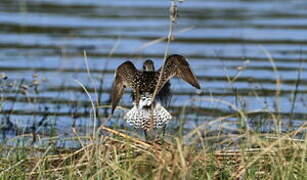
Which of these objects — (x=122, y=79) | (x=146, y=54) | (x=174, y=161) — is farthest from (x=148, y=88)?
(x=146, y=54)

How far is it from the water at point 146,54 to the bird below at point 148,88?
2.69 ft

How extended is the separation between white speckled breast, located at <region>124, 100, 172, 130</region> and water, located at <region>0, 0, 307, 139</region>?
1.11m

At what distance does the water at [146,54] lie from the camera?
1075 centimetres

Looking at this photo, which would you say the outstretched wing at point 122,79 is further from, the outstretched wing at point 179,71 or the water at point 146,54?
the water at point 146,54

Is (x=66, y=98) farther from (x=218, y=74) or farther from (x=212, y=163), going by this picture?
(x=212, y=163)

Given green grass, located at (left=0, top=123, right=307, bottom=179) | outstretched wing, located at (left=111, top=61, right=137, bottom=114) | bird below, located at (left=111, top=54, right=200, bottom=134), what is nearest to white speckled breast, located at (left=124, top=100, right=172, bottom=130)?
bird below, located at (left=111, top=54, right=200, bottom=134)

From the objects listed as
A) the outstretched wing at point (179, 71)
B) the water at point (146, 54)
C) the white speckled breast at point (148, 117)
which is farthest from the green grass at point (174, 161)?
the water at point (146, 54)

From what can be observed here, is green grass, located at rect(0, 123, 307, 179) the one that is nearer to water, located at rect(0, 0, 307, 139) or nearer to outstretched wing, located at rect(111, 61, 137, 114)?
outstretched wing, located at rect(111, 61, 137, 114)

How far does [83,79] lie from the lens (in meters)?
12.8

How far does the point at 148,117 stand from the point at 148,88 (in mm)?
265

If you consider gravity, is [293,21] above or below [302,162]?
above

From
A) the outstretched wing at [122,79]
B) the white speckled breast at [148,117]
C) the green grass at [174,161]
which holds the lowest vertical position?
the green grass at [174,161]

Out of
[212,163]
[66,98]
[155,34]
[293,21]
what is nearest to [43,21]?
[155,34]

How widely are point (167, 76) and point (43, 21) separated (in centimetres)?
1007
